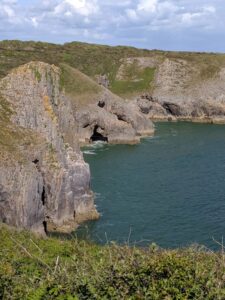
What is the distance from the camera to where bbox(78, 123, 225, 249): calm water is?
1935 inches

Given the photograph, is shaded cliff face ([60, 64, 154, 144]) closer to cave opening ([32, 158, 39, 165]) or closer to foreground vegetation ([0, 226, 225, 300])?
cave opening ([32, 158, 39, 165])

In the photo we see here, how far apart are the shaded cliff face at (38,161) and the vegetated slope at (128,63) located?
78262 mm

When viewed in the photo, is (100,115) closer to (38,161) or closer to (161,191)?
(161,191)

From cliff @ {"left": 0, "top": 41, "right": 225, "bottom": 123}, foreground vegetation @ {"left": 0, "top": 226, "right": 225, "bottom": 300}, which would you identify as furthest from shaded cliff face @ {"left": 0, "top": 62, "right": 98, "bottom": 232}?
cliff @ {"left": 0, "top": 41, "right": 225, "bottom": 123}

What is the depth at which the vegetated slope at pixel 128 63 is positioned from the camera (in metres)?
145

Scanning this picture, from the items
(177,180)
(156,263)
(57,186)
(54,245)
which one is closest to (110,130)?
(177,180)

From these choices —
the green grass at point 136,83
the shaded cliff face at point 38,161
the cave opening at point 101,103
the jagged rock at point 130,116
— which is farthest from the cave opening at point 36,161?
the green grass at point 136,83

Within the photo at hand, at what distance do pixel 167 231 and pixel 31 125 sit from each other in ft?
56.2

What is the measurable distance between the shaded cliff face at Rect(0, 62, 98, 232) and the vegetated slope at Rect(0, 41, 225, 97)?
A: 78.3 meters

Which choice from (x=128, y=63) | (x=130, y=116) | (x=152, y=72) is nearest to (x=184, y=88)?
(x=152, y=72)

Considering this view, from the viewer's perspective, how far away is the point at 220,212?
54500mm

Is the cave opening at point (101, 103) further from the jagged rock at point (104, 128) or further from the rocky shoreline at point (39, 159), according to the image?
the rocky shoreline at point (39, 159)

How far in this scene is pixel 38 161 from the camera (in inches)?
1973

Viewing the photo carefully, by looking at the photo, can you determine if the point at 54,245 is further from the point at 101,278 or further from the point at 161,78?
the point at 161,78
